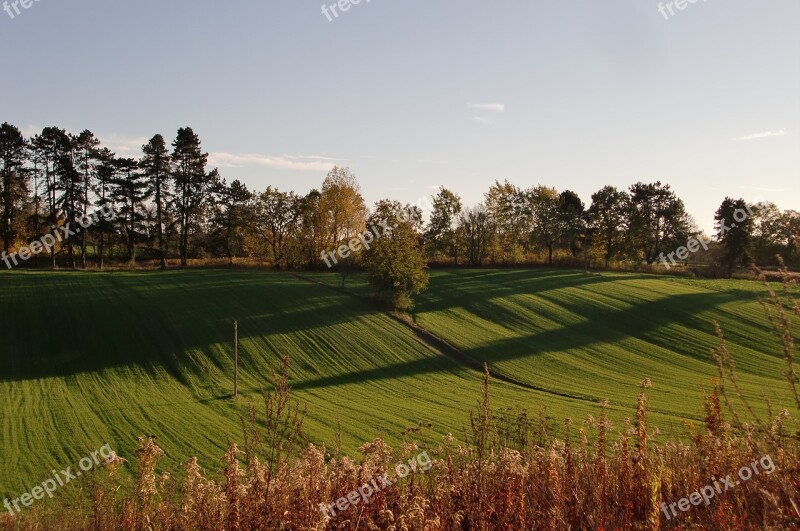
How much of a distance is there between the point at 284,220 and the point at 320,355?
3756cm

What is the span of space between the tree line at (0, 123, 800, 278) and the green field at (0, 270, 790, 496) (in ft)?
31.9

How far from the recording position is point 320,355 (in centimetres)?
3794

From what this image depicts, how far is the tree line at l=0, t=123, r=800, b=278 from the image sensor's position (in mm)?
64250

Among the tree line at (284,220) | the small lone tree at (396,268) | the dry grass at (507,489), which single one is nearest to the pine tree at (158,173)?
the tree line at (284,220)

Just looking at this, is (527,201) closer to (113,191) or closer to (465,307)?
(465,307)

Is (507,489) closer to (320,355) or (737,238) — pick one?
(320,355)

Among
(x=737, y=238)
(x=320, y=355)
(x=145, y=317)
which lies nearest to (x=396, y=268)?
(x=320, y=355)

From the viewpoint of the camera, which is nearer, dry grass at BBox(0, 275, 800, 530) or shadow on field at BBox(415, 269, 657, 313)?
dry grass at BBox(0, 275, 800, 530)

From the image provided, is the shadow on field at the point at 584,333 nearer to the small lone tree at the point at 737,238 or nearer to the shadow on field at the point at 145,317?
the shadow on field at the point at 145,317

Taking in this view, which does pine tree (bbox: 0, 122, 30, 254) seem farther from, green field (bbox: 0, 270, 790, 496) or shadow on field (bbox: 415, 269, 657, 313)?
shadow on field (bbox: 415, 269, 657, 313)

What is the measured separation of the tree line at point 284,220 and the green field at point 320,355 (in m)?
9.74

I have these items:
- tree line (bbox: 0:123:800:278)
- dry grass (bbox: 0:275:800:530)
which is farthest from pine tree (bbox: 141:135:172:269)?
dry grass (bbox: 0:275:800:530)

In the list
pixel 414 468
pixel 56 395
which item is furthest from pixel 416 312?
pixel 414 468

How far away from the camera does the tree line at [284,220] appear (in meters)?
64.2
